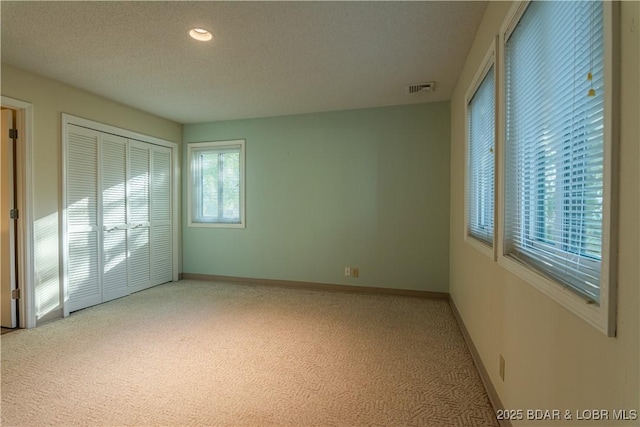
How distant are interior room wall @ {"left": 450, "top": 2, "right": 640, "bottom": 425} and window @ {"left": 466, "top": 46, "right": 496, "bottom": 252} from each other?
0.70ft

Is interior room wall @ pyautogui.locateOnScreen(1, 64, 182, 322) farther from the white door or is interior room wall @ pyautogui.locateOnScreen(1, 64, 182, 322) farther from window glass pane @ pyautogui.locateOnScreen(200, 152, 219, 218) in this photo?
window glass pane @ pyautogui.locateOnScreen(200, 152, 219, 218)

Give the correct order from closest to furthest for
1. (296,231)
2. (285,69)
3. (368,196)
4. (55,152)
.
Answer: (285,69) → (55,152) → (368,196) → (296,231)

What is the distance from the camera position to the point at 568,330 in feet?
3.26

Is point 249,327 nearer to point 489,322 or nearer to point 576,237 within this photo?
point 489,322

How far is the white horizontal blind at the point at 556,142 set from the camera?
0.91 m

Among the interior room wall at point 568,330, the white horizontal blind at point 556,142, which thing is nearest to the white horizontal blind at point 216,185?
the interior room wall at point 568,330

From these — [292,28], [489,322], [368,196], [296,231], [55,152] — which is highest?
[292,28]

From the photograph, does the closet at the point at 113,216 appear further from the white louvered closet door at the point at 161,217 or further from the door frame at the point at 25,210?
the door frame at the point at 25,210

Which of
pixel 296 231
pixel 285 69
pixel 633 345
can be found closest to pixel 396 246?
pixel 296 231

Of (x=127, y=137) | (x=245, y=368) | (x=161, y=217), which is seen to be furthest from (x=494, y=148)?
(x=161, y=217)

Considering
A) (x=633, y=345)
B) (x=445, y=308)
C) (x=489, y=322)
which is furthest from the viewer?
(x=445, y=308)

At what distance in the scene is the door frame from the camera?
298cm

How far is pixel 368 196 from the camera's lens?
4148 mm

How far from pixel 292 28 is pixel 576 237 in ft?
7.15
